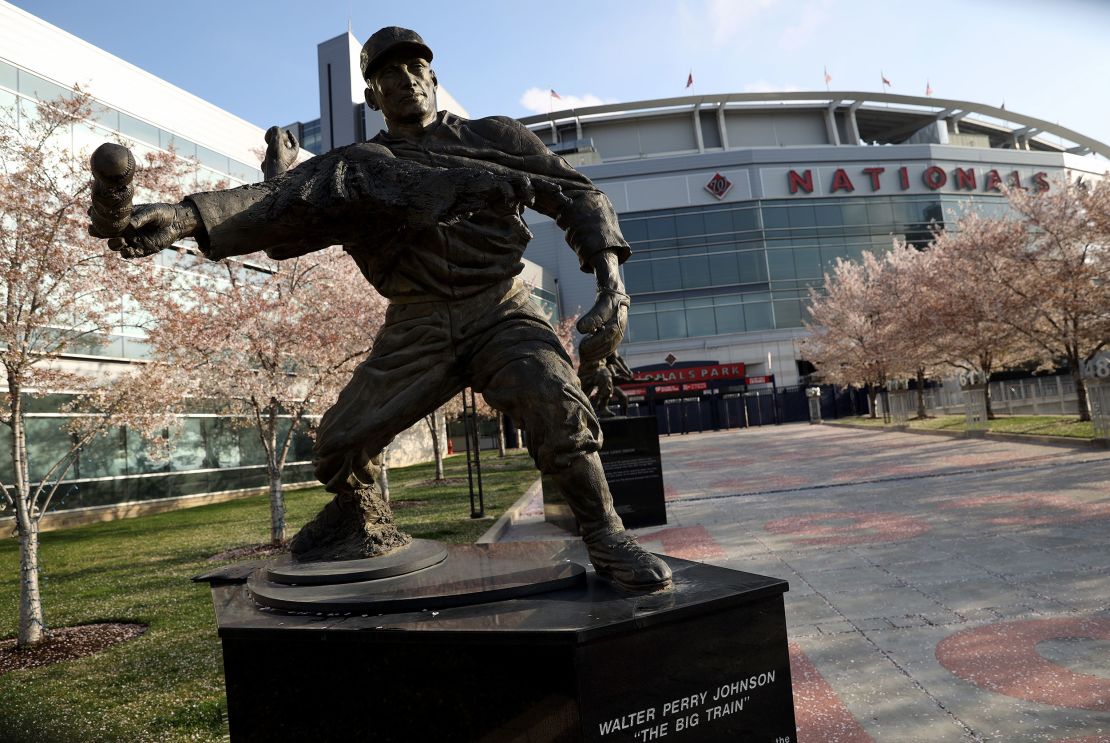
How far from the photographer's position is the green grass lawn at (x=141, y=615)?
3770 millimetres

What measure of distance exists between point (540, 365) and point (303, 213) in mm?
1017

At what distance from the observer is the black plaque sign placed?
917cm

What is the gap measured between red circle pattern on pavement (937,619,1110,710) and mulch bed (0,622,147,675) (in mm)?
5992

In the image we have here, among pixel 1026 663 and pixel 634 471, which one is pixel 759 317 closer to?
pixel 634 471

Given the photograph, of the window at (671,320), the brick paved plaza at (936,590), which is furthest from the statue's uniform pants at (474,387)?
the window at (671,320)

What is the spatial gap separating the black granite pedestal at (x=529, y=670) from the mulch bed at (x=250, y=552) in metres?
7.44

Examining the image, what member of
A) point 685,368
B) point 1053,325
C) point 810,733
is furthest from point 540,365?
point 685,368

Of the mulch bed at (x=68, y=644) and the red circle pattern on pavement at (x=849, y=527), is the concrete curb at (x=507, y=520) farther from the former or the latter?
the red circle pattern on pavement at (x=849, y=527)

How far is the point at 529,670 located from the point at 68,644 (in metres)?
5.49

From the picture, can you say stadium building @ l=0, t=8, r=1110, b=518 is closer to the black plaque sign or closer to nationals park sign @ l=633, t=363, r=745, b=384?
nationals park sign @ l=633, t=363, r=745, b=384

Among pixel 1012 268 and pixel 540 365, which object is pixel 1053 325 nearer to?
pixel 1012 268

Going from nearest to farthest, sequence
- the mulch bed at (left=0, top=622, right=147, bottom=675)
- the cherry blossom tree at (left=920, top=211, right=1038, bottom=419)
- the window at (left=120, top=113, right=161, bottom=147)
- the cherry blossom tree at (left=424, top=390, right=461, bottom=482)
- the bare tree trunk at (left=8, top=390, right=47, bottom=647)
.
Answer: the mulch bed at (left=0, top=622, right=147, bottom=675), the bare tree trunk at (left=8, top=390, right=47, bottom=647), the cherry blossom tree at (left=920, top=211, right=1038, bottom=419), the cherry blossom tree at (left=424, top=390, right=461, bottom=482), the window at (left=120, top=113, right=161, bottom=147)

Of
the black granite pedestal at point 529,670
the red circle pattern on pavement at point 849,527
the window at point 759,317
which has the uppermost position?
the window at point 759,317

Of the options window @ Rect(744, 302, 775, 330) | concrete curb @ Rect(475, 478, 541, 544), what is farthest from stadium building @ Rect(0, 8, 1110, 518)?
concrete curb @ Rect(475, 478, 541, 544)
